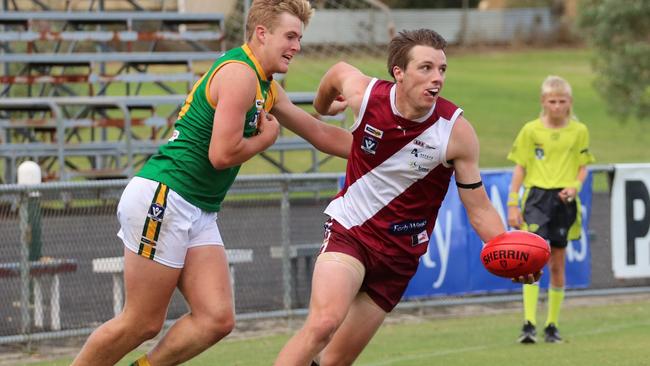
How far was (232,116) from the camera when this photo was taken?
600 centimetres

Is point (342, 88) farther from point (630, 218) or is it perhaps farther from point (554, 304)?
point (630, 218)

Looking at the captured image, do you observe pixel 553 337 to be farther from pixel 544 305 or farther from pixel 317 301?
pixel 317 301

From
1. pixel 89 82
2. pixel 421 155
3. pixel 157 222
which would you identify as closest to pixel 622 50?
pixel 89 82

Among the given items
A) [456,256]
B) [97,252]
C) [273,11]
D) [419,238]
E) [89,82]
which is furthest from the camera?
[89,82]

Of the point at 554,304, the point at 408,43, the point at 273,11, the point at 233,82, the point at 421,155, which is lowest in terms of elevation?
the point at 554,304

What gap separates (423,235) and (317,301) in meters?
0.87

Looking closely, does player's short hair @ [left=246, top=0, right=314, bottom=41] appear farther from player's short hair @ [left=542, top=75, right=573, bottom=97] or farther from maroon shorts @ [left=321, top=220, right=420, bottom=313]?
player's short hair @ [left=542, top=75, right=573, bottom=97]

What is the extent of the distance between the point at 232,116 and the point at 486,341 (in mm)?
4745

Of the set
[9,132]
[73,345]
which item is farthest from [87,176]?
[73,345]

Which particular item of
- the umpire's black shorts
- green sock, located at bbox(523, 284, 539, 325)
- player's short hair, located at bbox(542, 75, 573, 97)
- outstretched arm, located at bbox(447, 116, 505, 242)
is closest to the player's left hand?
outstretched arm, located at bbox(447, 116, 505, 242)

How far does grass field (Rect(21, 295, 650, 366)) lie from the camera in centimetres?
906

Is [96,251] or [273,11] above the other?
[273,11]

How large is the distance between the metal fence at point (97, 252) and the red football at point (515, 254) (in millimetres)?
4478

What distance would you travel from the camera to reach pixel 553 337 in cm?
995
